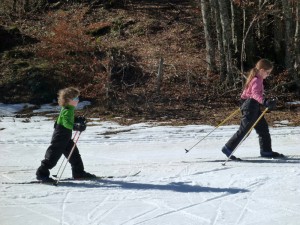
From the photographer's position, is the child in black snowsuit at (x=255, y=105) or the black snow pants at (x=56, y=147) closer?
the black snow pants at (x=56, y=147)

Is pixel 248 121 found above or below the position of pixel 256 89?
below

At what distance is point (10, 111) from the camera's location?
15.2 m

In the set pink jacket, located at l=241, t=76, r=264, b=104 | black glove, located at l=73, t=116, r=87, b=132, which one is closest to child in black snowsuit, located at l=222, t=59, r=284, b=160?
pink jacket, located at l=241, t=76, r=264, b=104

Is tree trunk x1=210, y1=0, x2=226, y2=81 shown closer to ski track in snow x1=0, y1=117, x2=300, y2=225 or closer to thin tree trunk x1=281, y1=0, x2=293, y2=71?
thin tree trunk x1=281, y1=0, x2=293, y2=71

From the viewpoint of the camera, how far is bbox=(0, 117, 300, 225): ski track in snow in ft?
18.8

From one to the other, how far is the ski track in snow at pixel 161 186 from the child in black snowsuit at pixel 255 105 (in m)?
0.31

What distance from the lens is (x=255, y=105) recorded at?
8.09 m

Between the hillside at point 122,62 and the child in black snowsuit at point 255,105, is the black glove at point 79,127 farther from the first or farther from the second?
the hillside at point 122,62

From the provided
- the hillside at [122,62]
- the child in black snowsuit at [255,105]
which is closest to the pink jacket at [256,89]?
the child in black snowsuit at [255,105]

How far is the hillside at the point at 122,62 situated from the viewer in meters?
14.8

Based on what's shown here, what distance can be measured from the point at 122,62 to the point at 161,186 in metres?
11.5

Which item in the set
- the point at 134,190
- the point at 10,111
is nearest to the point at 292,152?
the point at 134,190

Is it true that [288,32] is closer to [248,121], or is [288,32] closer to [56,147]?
[248,121]

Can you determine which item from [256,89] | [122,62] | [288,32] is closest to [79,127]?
[256,89]
